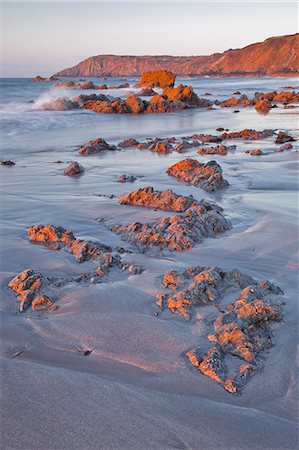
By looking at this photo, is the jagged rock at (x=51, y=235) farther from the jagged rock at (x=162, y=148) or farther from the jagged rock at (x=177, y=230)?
the jagged rock at (x=162, y=148)

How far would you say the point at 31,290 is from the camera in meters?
3.02

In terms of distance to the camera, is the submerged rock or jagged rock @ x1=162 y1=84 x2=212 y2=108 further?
jagged rock @ x1=162 y1=84 x2=212 y2=108

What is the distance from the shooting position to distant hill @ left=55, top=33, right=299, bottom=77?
11000 cm

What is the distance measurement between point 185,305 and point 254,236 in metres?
1.71

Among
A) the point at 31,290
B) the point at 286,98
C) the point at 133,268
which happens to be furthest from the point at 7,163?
the point at 286,98

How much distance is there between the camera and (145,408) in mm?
1995

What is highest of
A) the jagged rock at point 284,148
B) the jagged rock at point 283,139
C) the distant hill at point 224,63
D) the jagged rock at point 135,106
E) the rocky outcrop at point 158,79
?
the distant hill at point 224,63

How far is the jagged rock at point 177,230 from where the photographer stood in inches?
159

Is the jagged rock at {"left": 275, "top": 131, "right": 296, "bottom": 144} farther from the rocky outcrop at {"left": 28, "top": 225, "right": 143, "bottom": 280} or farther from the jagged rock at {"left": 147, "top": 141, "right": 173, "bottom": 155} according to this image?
the rocky outcrop at {"left": 28, "top": 225, "right": 143, "bottom": 280}

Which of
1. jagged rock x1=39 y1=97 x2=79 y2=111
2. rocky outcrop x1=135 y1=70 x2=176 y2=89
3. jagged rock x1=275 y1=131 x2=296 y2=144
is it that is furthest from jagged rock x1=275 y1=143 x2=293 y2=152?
rocky outcrop x1=135 y1=70 x2=176 y2=89

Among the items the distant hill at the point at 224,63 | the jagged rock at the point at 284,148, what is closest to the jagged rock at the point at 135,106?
the jagged rock at the point at 284,148

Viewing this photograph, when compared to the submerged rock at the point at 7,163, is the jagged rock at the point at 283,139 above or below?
above

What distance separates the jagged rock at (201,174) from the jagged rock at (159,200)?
1111 mm

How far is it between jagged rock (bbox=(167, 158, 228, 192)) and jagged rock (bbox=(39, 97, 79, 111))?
18.2 meters
